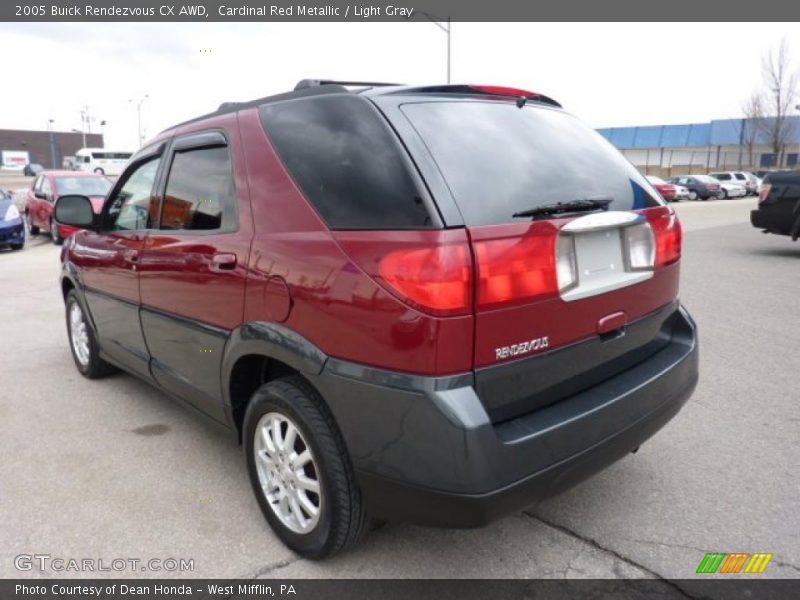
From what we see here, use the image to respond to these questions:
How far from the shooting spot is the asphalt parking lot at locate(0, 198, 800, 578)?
8.38ft

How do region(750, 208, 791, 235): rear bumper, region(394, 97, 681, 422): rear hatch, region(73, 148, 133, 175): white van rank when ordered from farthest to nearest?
1. region(73, 148, 133, 175): white van
2. region(750, 208, 791, 235): rear bumper
3. region(394, 97, 681, 422): rear hatch

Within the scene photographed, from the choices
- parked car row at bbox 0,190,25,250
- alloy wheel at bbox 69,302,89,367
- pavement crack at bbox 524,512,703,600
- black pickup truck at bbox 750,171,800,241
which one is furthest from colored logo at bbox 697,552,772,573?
parked car row at bbox 0,190,25,250

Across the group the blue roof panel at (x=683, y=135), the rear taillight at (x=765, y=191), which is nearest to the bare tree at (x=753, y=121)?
the blue roof panel at (x=683, y=135)

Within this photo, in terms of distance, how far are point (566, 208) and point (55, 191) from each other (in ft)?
47.5

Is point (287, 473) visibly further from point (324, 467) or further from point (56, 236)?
point (56, 236)

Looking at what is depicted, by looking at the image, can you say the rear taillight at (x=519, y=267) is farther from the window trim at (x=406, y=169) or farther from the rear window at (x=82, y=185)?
the rear window at (x=82, y=185)

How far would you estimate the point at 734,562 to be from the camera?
249 cm

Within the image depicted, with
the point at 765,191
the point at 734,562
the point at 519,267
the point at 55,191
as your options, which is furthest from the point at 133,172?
the point at 55,191

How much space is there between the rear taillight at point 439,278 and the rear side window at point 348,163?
0.11m

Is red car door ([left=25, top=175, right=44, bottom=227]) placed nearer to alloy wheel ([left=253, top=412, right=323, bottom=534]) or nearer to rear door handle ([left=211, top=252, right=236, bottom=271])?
rear door handle ([left=211, top=252, right=236, bottom=271])

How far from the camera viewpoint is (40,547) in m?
2.68

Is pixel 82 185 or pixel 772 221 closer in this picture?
pixel 772 221

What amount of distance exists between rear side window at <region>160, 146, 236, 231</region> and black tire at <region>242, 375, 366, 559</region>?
81 cm

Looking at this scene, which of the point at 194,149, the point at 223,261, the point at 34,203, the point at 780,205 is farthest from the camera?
the point at 34,203
